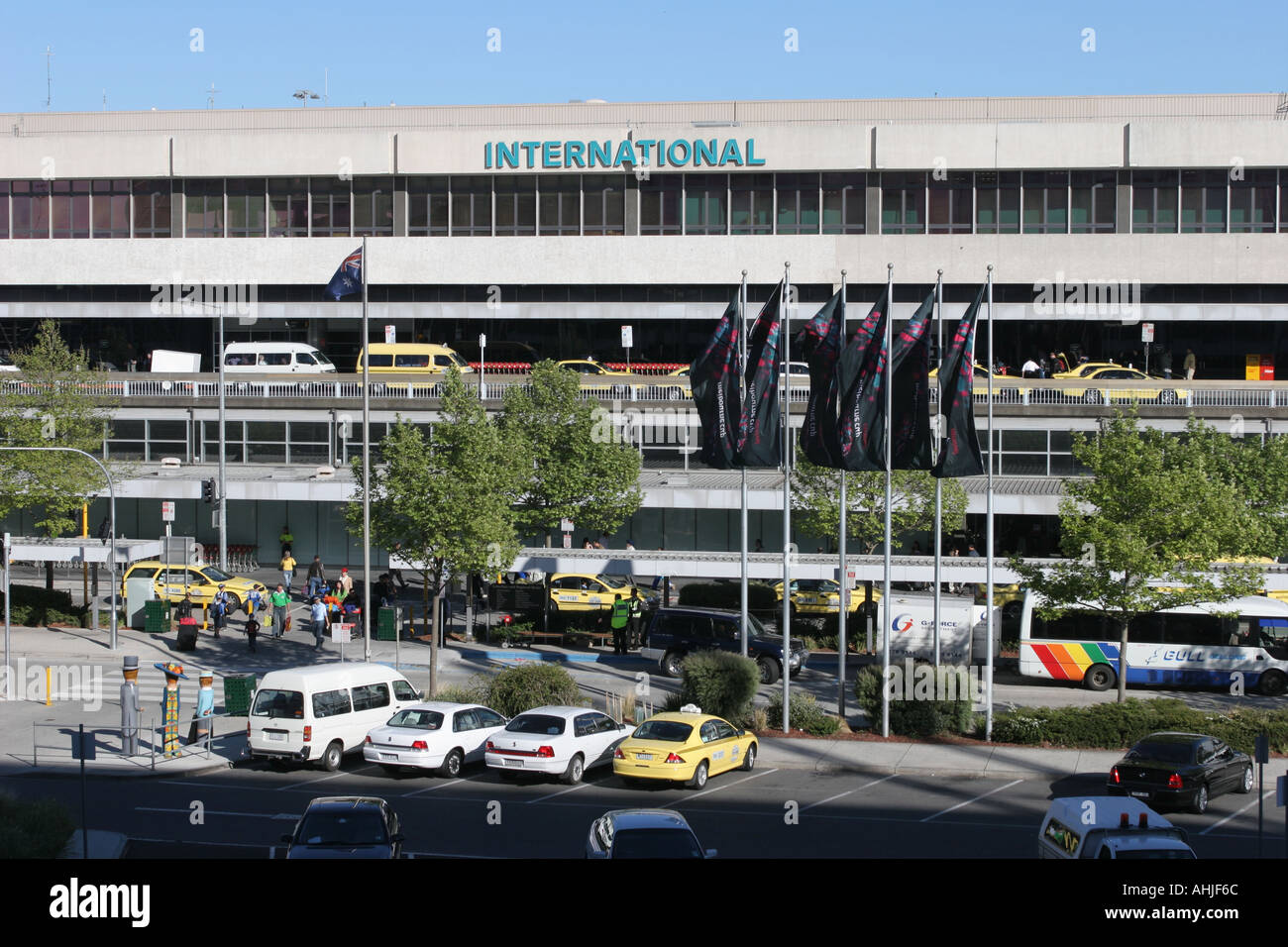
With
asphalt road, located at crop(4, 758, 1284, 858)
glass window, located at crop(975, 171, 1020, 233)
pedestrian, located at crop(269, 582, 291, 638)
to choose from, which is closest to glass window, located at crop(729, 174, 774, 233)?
glass window, located at crop(975, 171, 1020, 233)

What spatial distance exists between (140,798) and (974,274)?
47.6 meters

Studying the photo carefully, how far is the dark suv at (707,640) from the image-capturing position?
32.3 m

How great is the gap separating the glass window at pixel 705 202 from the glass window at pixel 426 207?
11737 mm

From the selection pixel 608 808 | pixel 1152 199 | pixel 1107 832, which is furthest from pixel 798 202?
pixel 1107 832

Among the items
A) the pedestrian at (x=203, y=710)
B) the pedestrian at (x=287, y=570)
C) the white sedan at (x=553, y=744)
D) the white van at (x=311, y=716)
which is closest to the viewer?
the white sedan at (x=553, y=744)

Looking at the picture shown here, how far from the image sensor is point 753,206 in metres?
62.6

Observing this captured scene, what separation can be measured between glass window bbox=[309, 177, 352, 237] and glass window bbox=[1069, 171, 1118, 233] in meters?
34.1

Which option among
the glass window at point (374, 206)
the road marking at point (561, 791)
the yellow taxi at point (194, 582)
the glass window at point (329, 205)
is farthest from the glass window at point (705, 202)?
the road marking at point (561, 791)

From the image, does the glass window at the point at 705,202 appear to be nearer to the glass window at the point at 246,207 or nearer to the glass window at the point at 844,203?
the glass window at the point at 844,203

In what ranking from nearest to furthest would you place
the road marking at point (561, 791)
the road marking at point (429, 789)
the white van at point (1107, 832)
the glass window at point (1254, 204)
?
the white van at point (1107, 832) → the road marking at point (561, 791) → the road marking at point (429, 789) → the glass window at point (1254, 204)

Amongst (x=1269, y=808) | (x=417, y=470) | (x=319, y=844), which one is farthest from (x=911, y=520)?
(x=319, y=844)

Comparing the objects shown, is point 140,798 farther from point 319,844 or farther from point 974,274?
point 974,274

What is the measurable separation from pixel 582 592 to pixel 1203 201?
37936 mm

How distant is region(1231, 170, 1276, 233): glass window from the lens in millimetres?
60156
